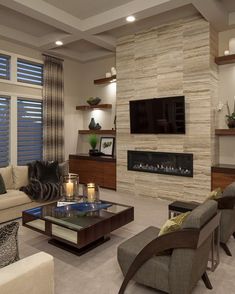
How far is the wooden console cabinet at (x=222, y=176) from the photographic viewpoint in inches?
176

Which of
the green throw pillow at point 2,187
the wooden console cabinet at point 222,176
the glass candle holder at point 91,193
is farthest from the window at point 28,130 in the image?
the wooden console cabinet at point 222,176

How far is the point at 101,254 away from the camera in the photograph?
118 inches

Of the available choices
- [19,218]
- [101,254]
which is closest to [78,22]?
[19,218]

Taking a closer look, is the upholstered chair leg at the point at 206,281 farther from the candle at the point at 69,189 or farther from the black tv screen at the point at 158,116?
the black tv screen at the point at 158,116

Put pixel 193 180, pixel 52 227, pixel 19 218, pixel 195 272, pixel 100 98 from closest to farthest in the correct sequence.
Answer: pixel 195 272, pixel 52 227, pixel 19 218, pixel 193 180, pixel 100 98

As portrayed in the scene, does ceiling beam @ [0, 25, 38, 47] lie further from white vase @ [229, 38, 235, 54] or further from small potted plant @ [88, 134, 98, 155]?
white vase @ [229, 38, 235, 54]

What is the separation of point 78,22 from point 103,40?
0.80 metres

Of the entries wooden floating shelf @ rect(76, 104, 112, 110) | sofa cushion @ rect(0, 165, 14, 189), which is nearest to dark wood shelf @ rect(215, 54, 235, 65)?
wooden floating shelf @ rect(76, 104, 112, 110)

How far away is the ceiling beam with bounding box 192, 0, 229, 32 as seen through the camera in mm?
4012

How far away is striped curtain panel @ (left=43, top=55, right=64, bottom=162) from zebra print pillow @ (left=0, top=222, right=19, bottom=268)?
16.5 feet

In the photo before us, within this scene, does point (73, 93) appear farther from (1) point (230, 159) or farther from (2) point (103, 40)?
(1) point (230, 159)

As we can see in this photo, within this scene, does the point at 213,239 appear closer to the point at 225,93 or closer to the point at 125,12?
the point at 225,93

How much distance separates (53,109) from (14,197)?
3100 millimetres

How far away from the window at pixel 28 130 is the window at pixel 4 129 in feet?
0.88
